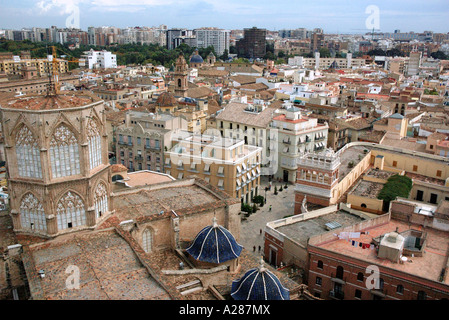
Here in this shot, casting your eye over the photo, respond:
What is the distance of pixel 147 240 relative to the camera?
21312 millimetres

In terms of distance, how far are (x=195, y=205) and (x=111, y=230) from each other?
5382 mm

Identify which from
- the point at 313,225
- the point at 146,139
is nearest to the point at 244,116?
the point at 146,139

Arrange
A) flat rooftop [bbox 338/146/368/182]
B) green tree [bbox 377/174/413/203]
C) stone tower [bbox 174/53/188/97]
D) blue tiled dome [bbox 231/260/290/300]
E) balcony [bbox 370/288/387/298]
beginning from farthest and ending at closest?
1. stone tower [bbox 174/53/188/97]
2. flat rooftop [bbox 338/146/368/182]
3. green tree [bbox 377/174/413/203]
4. balcony [bbox 370/288/387/298]
5. blue tiled dome [bbox 231/260/290/300]

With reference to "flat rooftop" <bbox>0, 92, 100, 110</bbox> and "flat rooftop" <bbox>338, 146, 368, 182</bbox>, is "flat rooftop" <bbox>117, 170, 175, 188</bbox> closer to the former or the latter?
"flat rooftop" <bbox>0, 92, 100, 110</bbox>

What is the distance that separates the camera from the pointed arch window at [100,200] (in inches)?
779

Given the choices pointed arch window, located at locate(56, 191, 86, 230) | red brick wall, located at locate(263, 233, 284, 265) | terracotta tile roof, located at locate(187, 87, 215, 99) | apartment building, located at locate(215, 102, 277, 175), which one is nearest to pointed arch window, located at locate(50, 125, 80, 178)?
pointed arch window, located at locate(56, 191, 86, 230)

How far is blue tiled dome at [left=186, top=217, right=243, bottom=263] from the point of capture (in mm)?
19781

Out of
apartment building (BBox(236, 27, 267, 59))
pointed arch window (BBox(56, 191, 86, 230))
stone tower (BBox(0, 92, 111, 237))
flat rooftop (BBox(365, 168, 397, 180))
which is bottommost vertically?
flat rooftop (BBox(365, 168, 397, 180))

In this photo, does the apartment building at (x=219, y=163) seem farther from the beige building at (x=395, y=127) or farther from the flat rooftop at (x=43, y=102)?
the beige building at (x=395, y=127)

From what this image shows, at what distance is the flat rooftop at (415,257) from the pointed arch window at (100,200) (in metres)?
12.6

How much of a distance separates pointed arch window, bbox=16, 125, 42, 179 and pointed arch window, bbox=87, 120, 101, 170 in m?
2.26

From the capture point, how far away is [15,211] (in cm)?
1866
